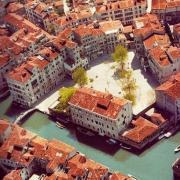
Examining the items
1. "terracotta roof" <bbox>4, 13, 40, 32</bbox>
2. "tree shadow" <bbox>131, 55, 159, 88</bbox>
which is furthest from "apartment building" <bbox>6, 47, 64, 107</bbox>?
"tree shadow" <bbox>131, 55, 159, 88</bbox>

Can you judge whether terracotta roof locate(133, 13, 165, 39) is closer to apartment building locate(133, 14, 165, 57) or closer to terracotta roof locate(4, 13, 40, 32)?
apartment building locate(133, 14, 165, 57)

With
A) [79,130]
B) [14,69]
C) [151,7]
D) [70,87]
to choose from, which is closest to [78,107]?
[79,130]

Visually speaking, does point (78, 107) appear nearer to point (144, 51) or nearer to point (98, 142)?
point (98, 142)

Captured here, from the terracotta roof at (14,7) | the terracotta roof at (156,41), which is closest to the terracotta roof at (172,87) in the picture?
the terracotta roof at (156,41)

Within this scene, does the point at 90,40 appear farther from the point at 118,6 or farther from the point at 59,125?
the point at 59,125

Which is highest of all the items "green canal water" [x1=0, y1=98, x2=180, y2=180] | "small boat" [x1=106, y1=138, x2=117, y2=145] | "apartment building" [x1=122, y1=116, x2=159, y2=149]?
"apartment building" [x1=122, y1=116, x2=159, y2=149]

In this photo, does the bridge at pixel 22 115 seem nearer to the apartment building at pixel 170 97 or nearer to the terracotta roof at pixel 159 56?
the apartment building at pixel 170 97

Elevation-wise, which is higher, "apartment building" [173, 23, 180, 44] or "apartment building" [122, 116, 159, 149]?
"apartment building" [173, 23, 180, 44]

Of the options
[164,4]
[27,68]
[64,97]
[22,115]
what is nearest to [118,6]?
[164,4]
